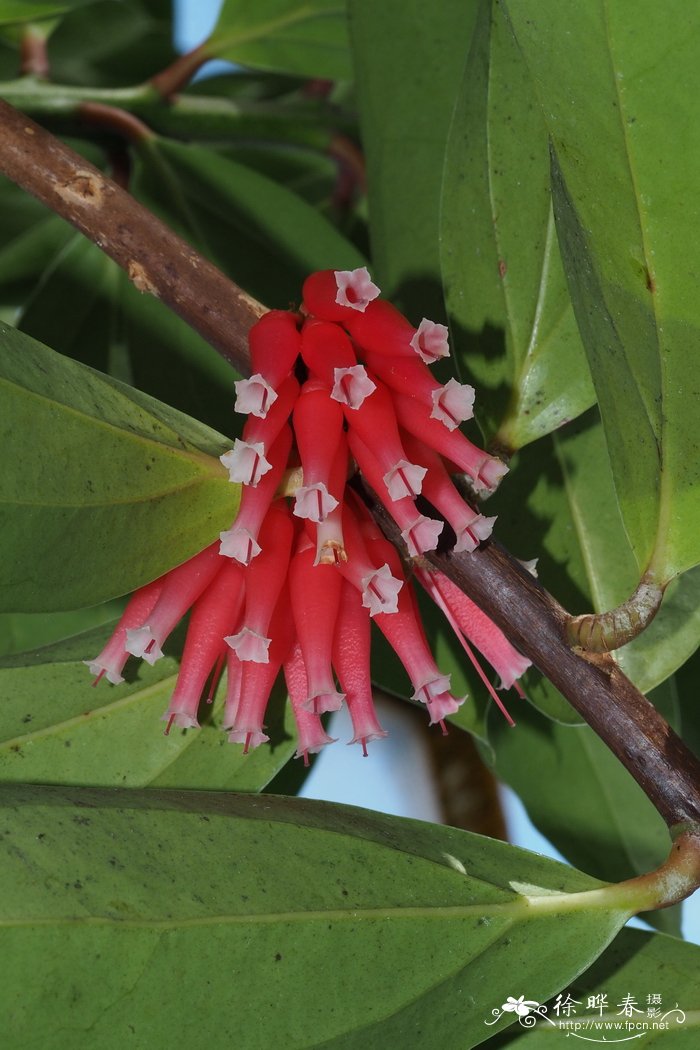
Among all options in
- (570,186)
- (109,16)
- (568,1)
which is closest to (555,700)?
(570,186)

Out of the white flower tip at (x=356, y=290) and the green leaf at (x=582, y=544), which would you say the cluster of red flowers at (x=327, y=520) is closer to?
the white flower tip at (x=356, y=290)

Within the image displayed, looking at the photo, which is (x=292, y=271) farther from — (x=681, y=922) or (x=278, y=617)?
(x=681, y=922)

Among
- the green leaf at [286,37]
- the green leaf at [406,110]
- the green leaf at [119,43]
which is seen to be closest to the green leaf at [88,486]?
the green leaf at [406,110]

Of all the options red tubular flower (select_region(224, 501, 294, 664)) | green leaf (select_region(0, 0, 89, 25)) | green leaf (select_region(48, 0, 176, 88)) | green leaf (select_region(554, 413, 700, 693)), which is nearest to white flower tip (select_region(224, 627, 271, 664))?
red tubular flower (select_region(224, 501, 294, 664))

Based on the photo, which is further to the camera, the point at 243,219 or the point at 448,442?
the point at 243,219

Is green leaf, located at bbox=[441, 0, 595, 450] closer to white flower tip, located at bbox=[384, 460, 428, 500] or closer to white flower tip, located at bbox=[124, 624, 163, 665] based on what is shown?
white flower tip, located at bbox=[384, 460, 428, 500]

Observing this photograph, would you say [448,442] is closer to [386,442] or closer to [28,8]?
[386,442]

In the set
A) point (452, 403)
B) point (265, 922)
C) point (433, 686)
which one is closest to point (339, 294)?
point (452, 403)
